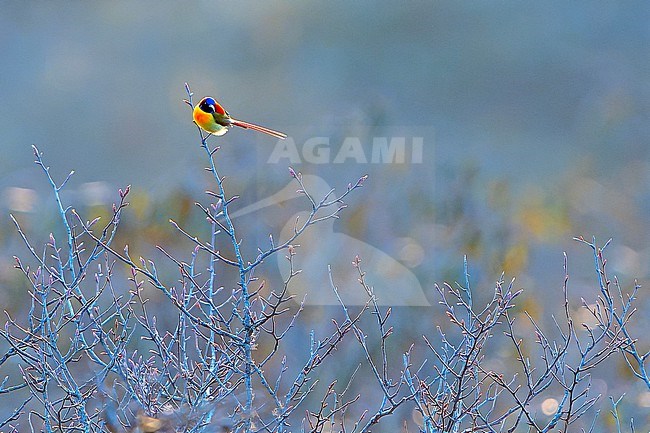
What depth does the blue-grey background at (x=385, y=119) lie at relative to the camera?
2.96 meters

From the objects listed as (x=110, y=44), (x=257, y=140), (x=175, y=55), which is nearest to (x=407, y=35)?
(x=257, y=140)

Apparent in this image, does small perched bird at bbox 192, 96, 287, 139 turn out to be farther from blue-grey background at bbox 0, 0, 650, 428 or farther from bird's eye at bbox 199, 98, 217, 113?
blue-grey background at bbox 0, 0, 650, 428

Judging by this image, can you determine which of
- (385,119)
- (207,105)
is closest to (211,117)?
(207,105)

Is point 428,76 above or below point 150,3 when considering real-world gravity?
below

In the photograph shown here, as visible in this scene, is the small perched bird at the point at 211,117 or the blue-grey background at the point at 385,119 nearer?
the small perched bird at the point at 211,117

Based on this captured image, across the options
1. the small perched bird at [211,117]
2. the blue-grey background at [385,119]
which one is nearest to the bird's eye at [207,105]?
the small perched bird at [211,117]

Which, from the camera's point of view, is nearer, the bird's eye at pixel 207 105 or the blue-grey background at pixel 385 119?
the bird's eye at pixel 207 105

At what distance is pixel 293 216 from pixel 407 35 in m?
0.78

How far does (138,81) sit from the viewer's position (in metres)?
3.08

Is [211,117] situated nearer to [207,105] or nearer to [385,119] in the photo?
[207,105]

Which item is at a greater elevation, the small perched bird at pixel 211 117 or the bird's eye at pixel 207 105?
the bird's eye at pixel 207 105

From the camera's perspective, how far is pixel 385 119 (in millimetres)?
2973

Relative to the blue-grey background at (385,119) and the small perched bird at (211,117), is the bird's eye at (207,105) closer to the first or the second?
the small perched bird at (211,117)

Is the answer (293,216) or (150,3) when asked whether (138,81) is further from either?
(293,216)
